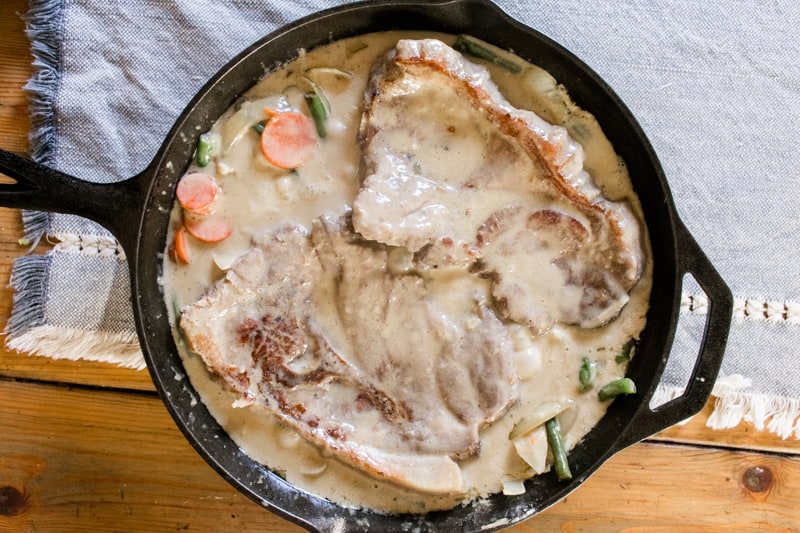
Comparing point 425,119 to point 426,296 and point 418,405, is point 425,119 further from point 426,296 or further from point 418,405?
point 418,405

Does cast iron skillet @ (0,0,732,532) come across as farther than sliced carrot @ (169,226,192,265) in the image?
No

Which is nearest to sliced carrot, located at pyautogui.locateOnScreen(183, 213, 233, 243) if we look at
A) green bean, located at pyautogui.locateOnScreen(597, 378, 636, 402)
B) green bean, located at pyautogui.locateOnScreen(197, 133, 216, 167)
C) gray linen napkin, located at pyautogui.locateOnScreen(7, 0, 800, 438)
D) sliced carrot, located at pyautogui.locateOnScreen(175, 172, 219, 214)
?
sliced carrot, located at pyautogui.locateOnScreen(175, 172, 219, 214)

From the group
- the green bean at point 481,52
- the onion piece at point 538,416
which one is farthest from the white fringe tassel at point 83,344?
the green bean at point 481,52

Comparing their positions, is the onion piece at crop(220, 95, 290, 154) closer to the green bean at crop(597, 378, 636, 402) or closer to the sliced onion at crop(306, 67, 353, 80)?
the sliced onion at crop(306, 67, 353, 80)

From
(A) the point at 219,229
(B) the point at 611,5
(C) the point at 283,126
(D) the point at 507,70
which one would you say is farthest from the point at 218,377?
(B) the point at 611,5

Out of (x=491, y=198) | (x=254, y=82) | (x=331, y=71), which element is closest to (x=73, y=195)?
(x=254, y=82)

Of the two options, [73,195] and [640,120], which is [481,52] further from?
[73,195]
